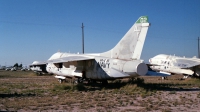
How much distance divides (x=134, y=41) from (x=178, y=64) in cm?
1767

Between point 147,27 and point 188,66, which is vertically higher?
point 147,27

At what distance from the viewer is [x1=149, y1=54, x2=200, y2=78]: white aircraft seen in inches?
1300

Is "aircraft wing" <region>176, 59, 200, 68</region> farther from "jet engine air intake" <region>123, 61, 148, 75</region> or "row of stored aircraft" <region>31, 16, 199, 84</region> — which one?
"jet engine air intake" <region>123, 61, 148, 75</region>

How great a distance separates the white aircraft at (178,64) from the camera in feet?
108

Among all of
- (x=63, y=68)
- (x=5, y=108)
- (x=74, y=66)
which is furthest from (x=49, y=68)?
(x=5, y=108)

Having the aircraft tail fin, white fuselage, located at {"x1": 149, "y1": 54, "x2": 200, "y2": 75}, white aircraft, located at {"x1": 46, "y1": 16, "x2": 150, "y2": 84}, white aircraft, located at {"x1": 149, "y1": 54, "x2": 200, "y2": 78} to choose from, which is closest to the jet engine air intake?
white aircraft, located at {"x1": 46, "y1": 16, "x2": 150, "y2": 84}

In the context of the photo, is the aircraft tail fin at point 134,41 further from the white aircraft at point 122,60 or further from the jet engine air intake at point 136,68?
the jet engine air intake at point 136,68

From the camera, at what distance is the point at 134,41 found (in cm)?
1905

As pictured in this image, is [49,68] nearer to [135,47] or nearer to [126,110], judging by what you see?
[135,47]

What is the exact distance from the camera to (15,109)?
11305mm

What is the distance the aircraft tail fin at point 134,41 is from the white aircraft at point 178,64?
12818mm

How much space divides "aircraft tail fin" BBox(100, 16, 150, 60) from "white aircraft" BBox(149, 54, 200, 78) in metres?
12.8

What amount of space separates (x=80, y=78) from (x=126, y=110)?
41.9 feet

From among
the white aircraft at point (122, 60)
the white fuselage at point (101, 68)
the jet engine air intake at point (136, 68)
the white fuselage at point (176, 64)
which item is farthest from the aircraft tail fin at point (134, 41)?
the white fuselage at point (176, 64)
